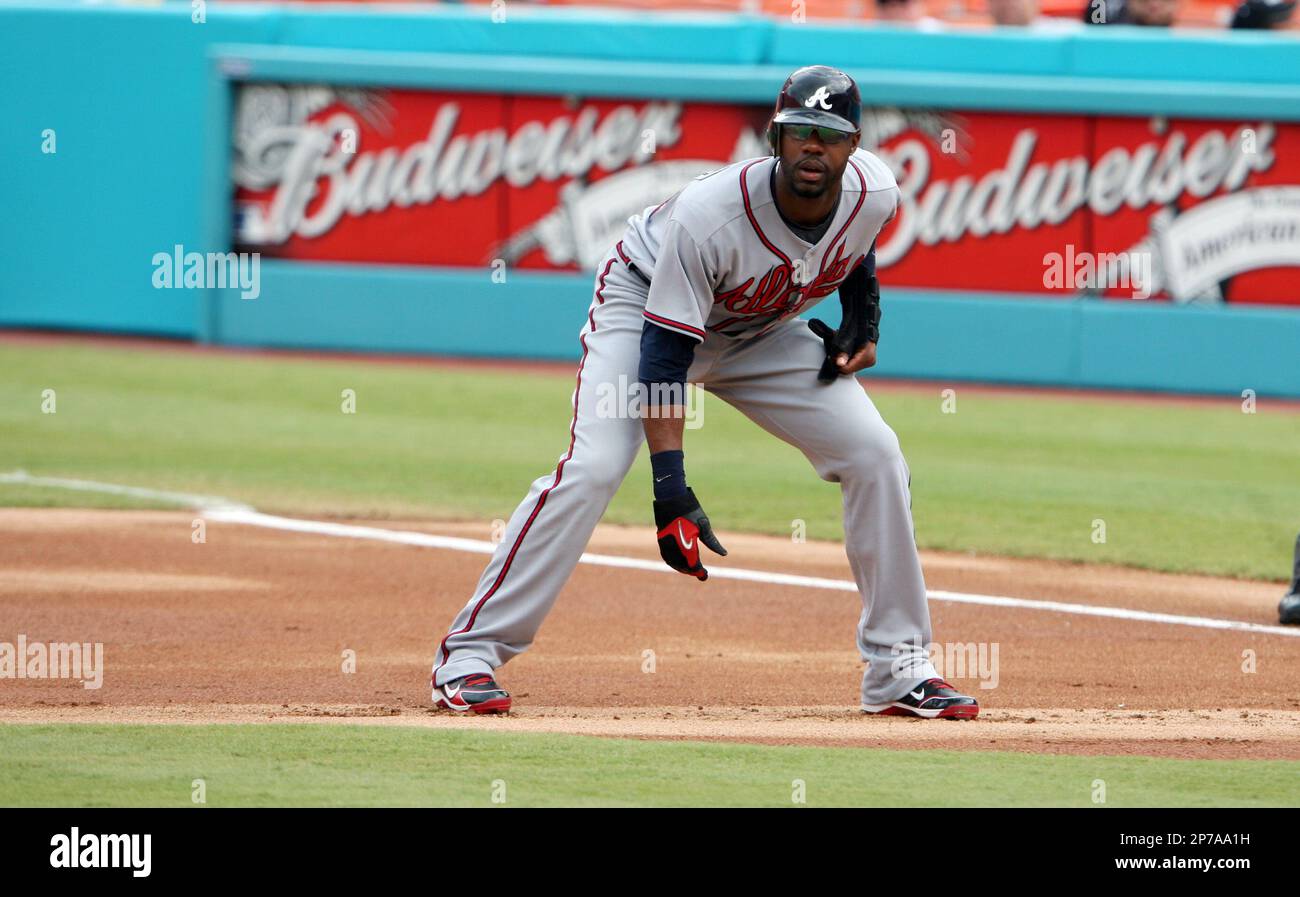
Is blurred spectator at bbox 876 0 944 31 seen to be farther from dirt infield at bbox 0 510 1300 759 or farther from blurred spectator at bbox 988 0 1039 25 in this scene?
dirt infield at bbox 0 510 1300 759

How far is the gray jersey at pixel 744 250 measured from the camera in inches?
196

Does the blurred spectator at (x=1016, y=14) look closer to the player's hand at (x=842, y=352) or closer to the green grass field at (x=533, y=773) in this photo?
the player's hand at (x=842, y=352)

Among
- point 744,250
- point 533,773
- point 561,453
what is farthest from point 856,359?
point 561,453

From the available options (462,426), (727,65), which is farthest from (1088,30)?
(462,426)

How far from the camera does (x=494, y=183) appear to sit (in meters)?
14.9

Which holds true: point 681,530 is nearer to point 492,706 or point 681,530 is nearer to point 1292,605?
point 492,706

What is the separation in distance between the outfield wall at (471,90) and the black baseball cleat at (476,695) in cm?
931

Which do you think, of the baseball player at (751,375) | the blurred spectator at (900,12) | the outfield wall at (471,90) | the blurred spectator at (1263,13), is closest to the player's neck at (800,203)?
the baseball player at (751,375)

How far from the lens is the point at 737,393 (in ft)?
17.9

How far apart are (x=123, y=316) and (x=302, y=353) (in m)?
1.63

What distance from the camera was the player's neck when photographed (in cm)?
499

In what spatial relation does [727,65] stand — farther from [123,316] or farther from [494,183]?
[123,316]

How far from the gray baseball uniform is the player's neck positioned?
0.11ft

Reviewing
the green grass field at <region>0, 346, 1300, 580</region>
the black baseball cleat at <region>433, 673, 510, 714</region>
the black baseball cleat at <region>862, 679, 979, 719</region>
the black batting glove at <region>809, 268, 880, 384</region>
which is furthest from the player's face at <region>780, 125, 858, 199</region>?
the green grass field at <region>0, 346, 1300, 580</region>
